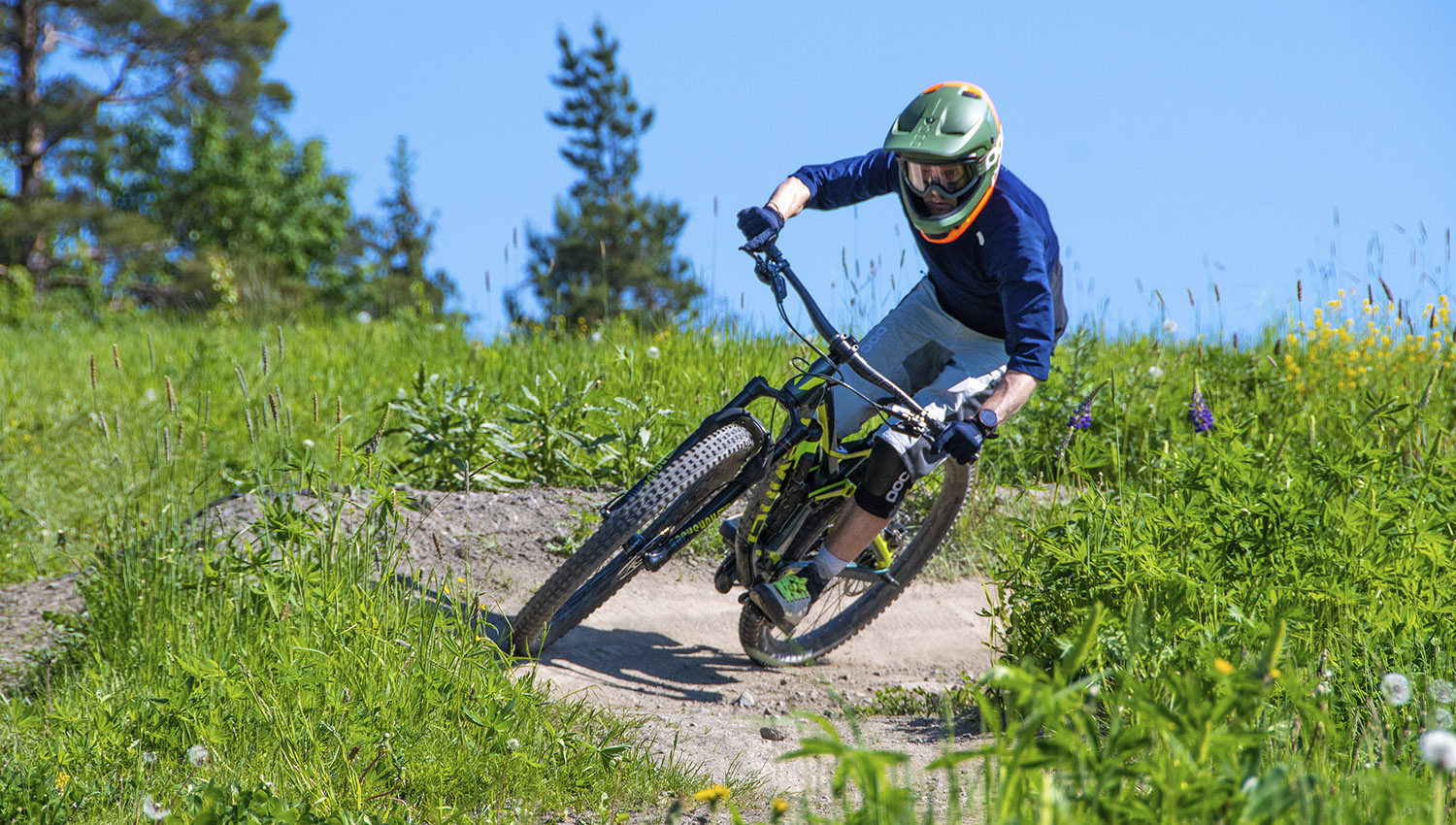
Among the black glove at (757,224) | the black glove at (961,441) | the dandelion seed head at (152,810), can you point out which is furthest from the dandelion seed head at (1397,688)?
the dandelion seed head at (152,810)

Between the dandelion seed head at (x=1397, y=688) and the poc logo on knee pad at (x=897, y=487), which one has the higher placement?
the poc logo on knee pad at (x=897, y=487)

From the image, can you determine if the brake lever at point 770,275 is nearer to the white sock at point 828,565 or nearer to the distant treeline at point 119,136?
the white sock at point 828,565

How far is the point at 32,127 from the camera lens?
28.3m

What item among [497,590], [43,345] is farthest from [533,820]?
[43,345]

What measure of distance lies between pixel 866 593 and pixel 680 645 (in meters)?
0.88

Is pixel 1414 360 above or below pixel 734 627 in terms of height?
above

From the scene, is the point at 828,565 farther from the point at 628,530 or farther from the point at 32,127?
the point at 32,127

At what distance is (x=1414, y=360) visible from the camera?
25.2ft

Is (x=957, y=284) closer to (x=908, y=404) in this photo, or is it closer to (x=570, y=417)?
(x=908, y=404)

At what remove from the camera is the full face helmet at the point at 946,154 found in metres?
3.79

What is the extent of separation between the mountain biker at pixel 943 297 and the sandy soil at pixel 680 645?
0.48 m

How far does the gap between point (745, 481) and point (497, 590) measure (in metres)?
1.69

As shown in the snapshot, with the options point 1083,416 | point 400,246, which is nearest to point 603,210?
point 400,246

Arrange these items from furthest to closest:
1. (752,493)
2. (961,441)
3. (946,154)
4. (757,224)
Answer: (752,493) < (757,224) < (946,154) < (961,441)
